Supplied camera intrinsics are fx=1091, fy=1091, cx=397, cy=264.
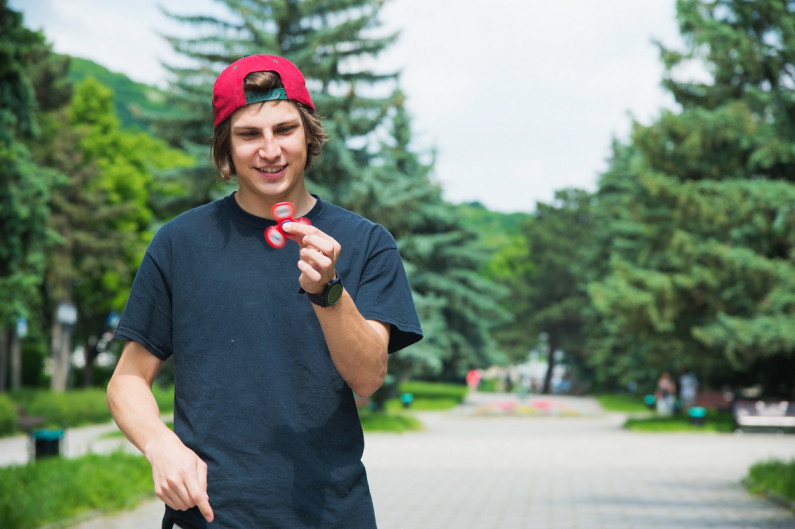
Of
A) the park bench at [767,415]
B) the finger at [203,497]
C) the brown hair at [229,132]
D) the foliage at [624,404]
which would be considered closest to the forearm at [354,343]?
the finger at [203,497]

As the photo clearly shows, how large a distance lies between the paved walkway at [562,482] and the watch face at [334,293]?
318 inches

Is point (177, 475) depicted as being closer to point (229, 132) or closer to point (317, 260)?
point (317, 260)

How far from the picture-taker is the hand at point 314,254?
1963 mm

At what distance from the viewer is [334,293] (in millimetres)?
2045

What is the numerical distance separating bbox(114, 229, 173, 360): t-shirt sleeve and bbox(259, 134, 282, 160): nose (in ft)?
1.03

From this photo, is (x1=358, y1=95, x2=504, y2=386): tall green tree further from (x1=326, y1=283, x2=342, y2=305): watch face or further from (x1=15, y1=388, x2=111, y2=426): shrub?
(x1=326, y1=283, x2=342, y2=305): watch face

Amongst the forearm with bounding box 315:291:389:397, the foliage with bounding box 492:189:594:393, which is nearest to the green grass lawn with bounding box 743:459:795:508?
the forearm with bounding box 315:291:389:397

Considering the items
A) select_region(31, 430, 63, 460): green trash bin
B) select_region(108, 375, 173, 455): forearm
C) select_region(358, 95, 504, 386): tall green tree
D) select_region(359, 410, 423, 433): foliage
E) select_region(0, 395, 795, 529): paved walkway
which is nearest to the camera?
select_region(108, 375, 173, 455): forearm

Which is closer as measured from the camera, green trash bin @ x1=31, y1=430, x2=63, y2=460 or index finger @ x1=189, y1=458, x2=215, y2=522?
index finger @ x1=189, y1=458, x2=215, y2=522

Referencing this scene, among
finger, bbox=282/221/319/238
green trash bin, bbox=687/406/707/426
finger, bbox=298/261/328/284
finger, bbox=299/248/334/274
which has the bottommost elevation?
green trash bin, bbox=687/406/707/426

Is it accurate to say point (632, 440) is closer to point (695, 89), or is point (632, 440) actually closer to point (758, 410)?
point (758, 410)

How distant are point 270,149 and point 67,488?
888cm

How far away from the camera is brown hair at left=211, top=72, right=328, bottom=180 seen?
7.63 feet

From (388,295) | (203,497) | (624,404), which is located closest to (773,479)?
(388,295)
